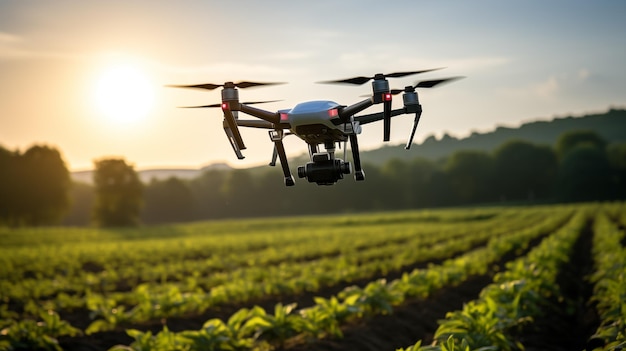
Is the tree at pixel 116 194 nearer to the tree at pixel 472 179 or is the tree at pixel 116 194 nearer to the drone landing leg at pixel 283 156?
the tree at pixel 472 179

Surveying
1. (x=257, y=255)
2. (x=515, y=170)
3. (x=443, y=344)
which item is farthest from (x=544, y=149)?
(x=443, y=344)

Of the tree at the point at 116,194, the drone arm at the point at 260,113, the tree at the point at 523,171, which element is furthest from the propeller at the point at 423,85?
the tree at the point at 523,171

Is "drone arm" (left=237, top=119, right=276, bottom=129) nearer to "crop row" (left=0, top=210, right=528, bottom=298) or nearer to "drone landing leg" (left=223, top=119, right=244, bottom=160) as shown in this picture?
"drone landing leg" (left=223, top=119, right=244, bottom=160)

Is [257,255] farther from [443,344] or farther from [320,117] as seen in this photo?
[320,117]

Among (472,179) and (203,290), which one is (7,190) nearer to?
(472,179)

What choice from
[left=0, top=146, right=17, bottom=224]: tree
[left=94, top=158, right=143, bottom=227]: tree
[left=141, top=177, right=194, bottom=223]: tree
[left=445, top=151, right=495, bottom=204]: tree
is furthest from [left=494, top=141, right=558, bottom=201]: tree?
[left=0, top=146, right=17, bottom=224]: tree

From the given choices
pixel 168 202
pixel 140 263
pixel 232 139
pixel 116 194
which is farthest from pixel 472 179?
pixel 232 139
